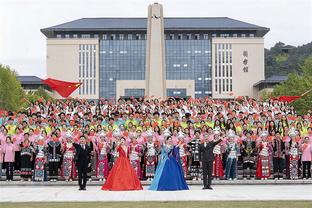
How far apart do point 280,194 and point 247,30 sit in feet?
328

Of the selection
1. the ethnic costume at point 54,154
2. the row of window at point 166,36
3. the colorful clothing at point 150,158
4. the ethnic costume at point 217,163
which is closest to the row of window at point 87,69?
the row of window at point 166,36

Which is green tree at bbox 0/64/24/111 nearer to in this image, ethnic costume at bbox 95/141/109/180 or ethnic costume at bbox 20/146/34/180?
ethnic costume at bbox 20/146/34/180

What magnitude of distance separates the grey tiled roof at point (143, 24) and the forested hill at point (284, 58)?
15253 millimetres

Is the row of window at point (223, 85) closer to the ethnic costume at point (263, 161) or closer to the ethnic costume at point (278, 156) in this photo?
the ethnic costume at point (278, 156)

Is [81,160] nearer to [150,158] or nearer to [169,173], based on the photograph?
[169,173]

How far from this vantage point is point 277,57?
135m

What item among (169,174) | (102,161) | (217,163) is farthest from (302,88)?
(169,174)

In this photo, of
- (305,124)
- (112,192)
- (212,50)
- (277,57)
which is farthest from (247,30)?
(112,192)

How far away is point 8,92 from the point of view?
6469cm

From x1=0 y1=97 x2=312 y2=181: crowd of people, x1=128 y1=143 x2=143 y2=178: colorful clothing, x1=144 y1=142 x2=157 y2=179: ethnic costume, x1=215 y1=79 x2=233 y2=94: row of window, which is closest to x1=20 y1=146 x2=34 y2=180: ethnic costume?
x1=0 y1=97 x2=312 y2=181: crowd of people

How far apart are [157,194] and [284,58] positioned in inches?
4823

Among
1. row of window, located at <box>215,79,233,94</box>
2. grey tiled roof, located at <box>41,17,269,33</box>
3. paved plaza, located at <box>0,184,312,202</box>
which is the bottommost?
paved plaza, located at <box>0,184,312,202</box>

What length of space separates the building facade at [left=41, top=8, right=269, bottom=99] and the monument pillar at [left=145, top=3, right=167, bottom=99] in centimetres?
7207

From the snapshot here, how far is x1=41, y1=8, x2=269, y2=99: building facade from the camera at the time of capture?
112 meters
